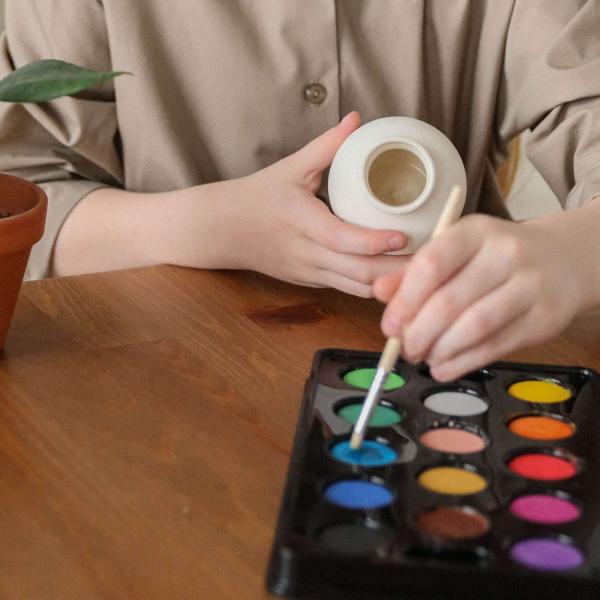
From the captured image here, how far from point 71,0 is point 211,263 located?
1.05ft

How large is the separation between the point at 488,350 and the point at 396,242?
14cm

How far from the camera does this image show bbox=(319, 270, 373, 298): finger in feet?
2.56

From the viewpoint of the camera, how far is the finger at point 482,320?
56 cm

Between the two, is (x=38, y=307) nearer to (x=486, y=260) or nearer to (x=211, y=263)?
(x=211, y=263)

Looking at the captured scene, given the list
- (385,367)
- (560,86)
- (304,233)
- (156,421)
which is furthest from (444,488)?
(560,86)

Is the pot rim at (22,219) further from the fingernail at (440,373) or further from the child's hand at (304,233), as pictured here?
the fingernail at (440,373)

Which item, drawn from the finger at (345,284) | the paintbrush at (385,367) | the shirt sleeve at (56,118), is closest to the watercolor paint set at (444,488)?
the paintbrush at (385,367)

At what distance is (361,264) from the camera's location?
0.75 m

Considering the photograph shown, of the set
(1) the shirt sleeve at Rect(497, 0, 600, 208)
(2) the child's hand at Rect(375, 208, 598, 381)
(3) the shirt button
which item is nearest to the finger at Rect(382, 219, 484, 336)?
(2) the child's hand at Rect(375, 208, 598, 381)

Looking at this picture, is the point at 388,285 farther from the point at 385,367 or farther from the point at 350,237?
the point at 350,237

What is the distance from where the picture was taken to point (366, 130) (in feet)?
2.37

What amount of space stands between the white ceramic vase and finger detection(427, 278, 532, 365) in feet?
0.45

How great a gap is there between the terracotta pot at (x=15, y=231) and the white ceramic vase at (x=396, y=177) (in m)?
0.21

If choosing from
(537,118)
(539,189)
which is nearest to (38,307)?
(537,118)
